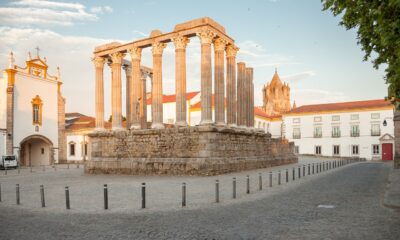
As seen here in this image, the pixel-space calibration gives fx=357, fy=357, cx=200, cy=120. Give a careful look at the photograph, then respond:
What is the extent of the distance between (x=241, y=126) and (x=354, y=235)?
2142 centimetres

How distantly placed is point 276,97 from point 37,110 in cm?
6825

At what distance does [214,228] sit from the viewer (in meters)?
7.31

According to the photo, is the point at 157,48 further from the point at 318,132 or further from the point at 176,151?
the point at 318,132

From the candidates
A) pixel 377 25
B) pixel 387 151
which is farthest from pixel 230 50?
pixel 387 151

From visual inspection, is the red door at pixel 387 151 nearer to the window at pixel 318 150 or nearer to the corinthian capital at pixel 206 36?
the window at pixel 318 150

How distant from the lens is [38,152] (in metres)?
44.5

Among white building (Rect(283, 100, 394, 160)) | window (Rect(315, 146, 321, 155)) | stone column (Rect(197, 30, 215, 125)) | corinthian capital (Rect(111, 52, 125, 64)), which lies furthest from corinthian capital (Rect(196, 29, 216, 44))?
window (Rect(315, 146, 321, 155))

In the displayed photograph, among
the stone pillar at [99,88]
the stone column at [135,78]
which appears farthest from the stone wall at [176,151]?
the stone pillar at [99,88]

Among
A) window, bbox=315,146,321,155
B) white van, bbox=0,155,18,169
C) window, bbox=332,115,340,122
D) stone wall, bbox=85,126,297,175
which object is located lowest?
window, bbox=315,146,321,155

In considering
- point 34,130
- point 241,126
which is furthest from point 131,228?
point 34,130

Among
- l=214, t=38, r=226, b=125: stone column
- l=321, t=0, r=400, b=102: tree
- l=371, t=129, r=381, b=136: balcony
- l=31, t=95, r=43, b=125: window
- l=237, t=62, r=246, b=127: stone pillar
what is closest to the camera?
l=321, t=0, r=400, b=102: tree

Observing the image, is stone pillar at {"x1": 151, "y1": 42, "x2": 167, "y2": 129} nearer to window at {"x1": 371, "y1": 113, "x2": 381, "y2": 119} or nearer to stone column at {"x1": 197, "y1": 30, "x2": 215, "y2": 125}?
stone column at {"x1": 197, "y1": 30, "x2": 215, "y2": 125}

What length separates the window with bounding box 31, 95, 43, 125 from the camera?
4128cm

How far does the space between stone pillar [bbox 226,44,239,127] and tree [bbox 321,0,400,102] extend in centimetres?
1471
